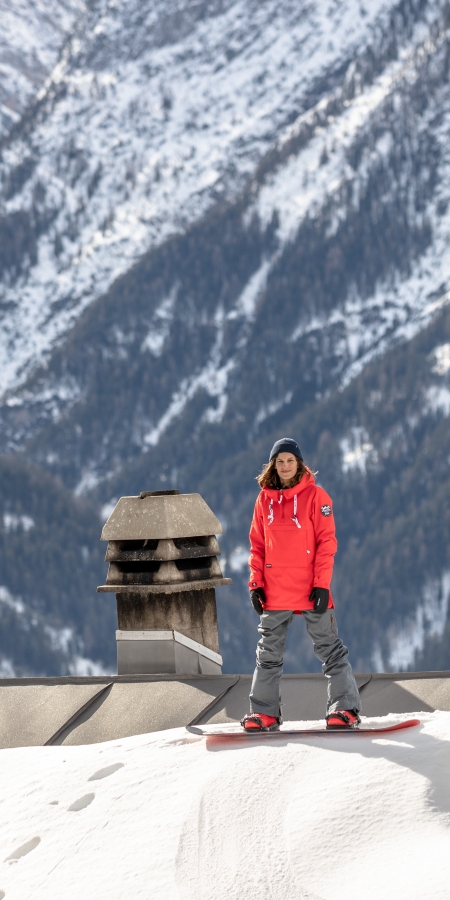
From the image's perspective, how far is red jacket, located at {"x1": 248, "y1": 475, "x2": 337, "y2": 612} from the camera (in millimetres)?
7398

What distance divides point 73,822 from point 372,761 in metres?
1.50

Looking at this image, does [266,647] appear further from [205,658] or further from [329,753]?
[205,658]

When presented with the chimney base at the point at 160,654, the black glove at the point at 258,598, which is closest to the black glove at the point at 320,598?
the black glove at the point at 258,598

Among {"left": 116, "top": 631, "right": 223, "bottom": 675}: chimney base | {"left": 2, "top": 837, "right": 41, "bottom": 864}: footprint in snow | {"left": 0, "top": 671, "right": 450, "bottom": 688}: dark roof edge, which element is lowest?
{"left": 2, "top": 837, "right": 41, "bottom": 864}: footprint in snow

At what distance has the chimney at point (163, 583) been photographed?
10117mm

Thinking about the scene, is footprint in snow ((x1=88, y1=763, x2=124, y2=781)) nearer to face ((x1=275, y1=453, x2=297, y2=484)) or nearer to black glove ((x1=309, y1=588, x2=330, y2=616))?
black glove ((x1=309, y1=588, x2=330, y2=616))

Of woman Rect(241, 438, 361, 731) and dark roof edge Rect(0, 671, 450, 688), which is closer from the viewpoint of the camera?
woman Rect(241, 438, 361, 731)

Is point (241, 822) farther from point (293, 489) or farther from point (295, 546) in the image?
point (293, 489)

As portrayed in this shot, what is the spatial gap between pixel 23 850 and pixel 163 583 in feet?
12.5

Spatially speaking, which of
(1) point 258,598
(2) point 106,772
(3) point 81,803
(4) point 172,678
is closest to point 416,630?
(4) point 172,678

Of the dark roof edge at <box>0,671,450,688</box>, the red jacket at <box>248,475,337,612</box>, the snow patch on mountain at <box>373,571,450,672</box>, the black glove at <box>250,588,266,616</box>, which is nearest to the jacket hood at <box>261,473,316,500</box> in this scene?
the red jacket at <box>248,475,337,612</box>

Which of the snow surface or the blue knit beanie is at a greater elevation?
the blue knit beanie

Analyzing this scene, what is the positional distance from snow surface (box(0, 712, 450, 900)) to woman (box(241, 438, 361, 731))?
389mm

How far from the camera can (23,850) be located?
6488 millimetres
